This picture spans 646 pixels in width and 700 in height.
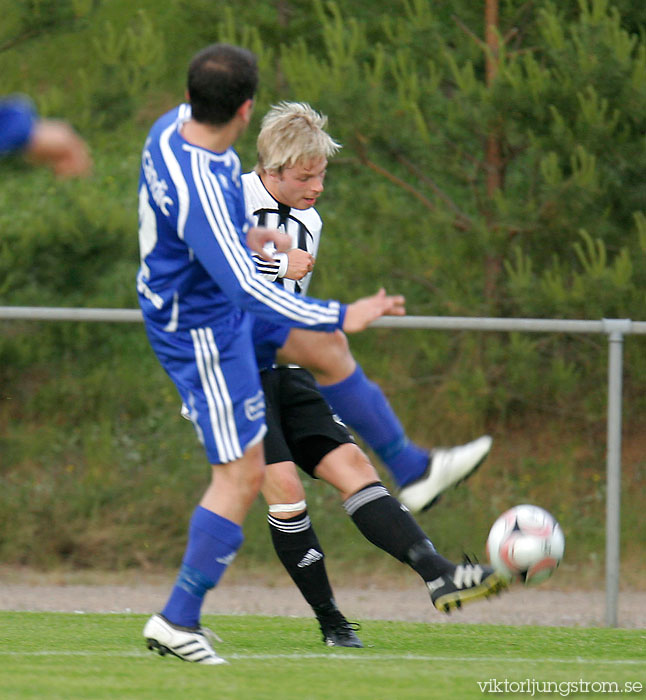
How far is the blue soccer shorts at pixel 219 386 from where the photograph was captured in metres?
4.00

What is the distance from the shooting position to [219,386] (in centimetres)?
400

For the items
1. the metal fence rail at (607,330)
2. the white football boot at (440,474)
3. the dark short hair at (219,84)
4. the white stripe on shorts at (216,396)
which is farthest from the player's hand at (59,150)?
the metal fence rail at (607,330)

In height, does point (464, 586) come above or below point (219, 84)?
below

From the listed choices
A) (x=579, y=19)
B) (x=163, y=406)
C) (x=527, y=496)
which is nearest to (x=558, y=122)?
(x=579, y=19)

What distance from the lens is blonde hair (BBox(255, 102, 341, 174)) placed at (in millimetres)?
4699

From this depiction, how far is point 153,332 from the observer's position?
4125mm

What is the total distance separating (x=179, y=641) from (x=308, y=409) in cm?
113

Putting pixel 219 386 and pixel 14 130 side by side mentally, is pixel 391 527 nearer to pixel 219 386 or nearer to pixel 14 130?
pixel 219 386

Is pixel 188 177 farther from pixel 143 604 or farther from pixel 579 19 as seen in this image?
pixel 579 19

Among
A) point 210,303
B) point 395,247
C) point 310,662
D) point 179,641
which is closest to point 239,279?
point 210,303

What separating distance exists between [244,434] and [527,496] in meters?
3.19

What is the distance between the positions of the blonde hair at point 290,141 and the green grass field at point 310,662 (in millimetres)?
1867

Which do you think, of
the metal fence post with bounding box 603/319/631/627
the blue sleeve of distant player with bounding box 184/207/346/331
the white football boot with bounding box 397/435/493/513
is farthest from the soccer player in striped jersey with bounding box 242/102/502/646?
the metal fence post with bounding box 603/319/631/627

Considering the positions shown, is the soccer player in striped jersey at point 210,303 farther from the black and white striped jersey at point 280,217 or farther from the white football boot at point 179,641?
the black and white striped jersey at point 280,217
